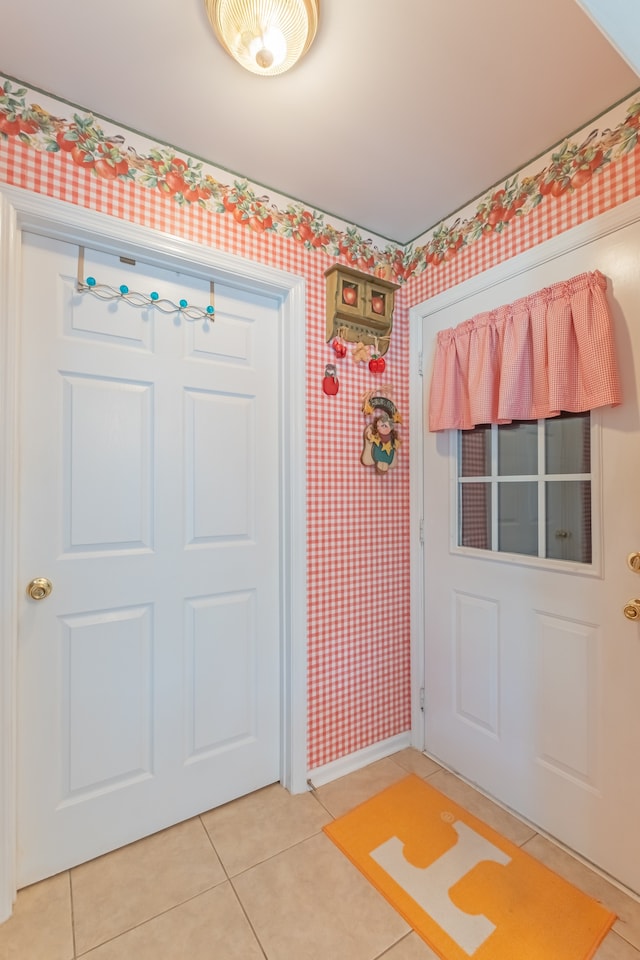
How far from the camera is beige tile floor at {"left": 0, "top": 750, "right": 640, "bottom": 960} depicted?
3.76 ft

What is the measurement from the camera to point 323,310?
72.7 inches

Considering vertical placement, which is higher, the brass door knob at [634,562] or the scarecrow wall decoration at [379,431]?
the scarecrow wall decoration at [379,431]

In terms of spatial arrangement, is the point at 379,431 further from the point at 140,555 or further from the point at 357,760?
the point at 357,760

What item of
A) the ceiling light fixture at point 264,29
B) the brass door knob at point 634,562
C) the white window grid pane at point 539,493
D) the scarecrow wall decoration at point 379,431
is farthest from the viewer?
the scarecrow wall decoration at point 379,431

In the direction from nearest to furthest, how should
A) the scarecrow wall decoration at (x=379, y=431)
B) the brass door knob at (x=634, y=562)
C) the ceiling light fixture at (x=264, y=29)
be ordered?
the ceiling light fixture at (x=264, y=29), the brass door knob at (x=634, y=562), the scarecrow wall decoration at (x=379, y=431)

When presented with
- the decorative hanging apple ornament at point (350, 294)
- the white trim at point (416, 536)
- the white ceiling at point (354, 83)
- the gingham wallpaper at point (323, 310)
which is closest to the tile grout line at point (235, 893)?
the gingham wallpaper at point (323, 310)

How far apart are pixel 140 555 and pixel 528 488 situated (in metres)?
1.42

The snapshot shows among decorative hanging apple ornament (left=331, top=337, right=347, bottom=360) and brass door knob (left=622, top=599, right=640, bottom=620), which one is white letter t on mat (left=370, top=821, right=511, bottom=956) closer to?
brass door knob (left=622, top=599, right=640, bottom=620)

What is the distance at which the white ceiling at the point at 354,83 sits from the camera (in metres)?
1.10

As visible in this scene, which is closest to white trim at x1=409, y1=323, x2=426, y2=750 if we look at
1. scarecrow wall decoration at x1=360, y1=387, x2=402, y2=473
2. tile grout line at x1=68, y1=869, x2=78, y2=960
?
scarecrow wall decoration at x1=360, y1=387, x2=402, y2=473

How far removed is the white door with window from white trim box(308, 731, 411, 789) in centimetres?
15

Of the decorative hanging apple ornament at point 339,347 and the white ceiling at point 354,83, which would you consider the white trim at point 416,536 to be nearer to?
the decorative hanging apple ornament at point 339,347

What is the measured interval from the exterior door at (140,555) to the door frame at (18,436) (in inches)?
2.0

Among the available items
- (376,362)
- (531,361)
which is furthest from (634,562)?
(376,362)
